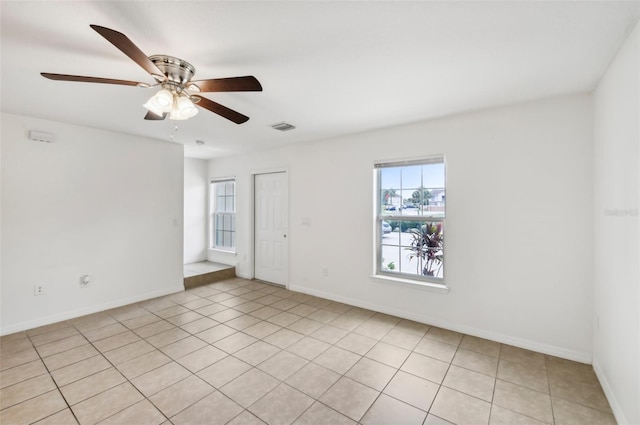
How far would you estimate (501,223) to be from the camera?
9.24 feet

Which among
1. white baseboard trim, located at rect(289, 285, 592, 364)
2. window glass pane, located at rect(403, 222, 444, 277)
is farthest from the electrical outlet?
window glass pane, located at rect(403, 222, 444, 277)

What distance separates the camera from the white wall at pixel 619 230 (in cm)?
160

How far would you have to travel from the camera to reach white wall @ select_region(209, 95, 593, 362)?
2488 mm

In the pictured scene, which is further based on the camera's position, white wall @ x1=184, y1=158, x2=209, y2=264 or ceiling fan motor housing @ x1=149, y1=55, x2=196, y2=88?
white wall @ x1=184, y1=158, x2=209, y2=264

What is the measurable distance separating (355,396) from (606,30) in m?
2.82

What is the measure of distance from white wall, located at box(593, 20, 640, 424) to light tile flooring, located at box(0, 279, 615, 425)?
11.8 inches

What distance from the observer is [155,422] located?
177 centimetres

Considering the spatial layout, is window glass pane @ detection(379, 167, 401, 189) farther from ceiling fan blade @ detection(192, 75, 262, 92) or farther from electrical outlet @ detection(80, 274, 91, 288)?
electrical outlet @ detection(80, 274, 91, 288)

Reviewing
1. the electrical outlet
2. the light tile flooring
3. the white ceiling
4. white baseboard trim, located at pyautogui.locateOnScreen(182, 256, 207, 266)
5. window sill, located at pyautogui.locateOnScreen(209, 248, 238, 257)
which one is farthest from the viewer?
white baseboard trim, located at pyautogui.locateOnScreen(182, 256, 207, 266)

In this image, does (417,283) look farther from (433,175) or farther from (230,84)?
(230,84)

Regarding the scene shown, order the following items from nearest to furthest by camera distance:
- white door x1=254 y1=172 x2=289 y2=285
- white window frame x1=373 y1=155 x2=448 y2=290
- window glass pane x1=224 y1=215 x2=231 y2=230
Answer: white window frame x1=373 y1=155 x2=448 y2=290, white door x1=254 y1=172 x2=289 y2=285, window glass pane x1=224 y1=215 x2=231 y2=230

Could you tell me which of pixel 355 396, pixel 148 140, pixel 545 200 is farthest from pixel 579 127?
pixel 148 140

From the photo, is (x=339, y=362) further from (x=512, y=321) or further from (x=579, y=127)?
(x=579, y=127)

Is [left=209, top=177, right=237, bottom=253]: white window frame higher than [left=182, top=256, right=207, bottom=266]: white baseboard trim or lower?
higher
